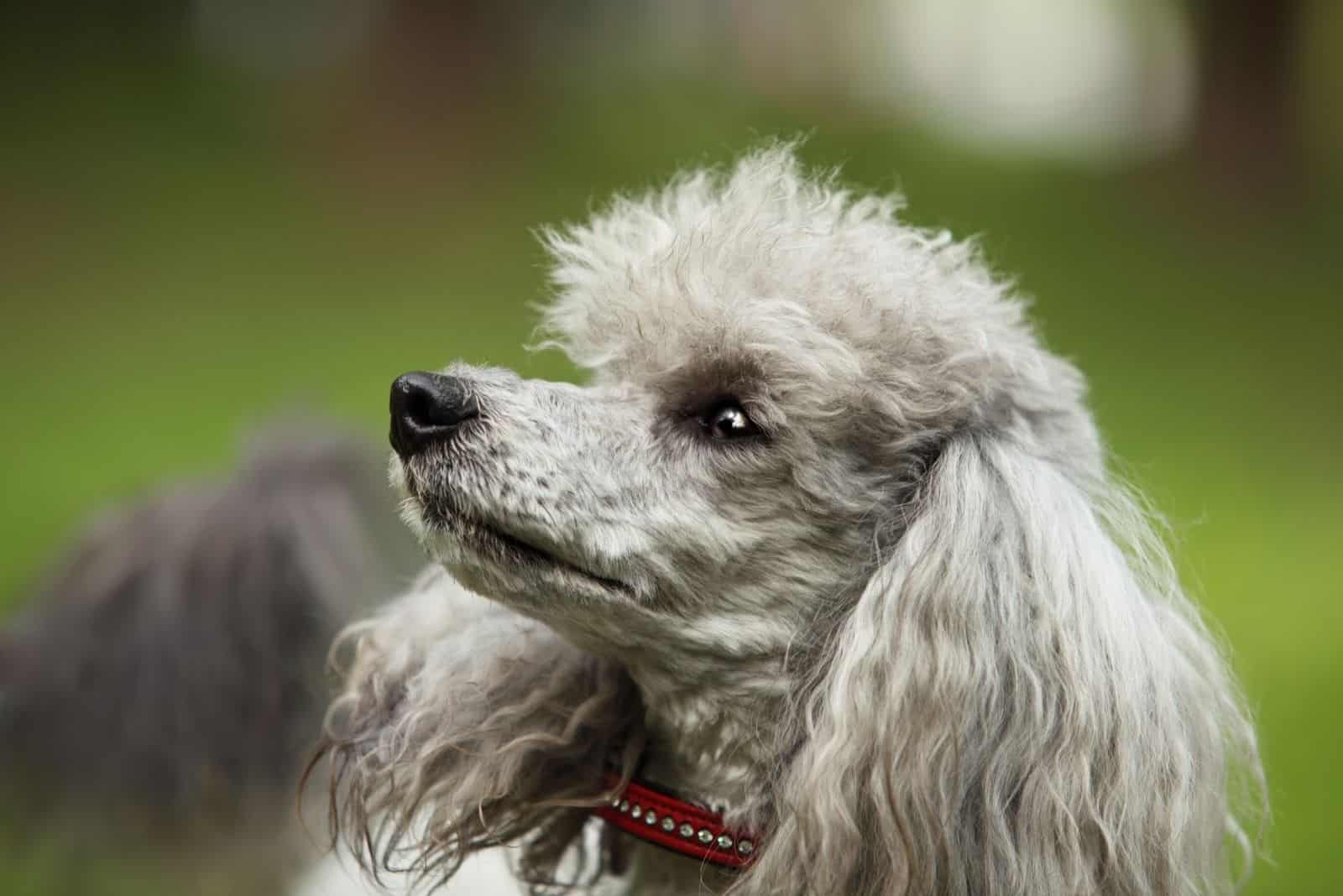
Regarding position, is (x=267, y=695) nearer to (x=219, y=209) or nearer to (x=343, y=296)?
(x=343, y=296)

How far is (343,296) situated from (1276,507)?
141 inches

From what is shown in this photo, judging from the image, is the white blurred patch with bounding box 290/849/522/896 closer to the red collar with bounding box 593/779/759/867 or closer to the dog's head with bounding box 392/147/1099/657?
the red collar with bounding box 593/779/759/867

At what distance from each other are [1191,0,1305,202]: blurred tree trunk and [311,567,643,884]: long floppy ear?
6.44 meters

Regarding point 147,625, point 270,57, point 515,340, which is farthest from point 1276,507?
point 270,57

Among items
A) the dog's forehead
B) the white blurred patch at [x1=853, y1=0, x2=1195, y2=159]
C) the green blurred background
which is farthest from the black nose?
the white blurred patch at [x1=853, y1=0, x2=1195, y2=159]

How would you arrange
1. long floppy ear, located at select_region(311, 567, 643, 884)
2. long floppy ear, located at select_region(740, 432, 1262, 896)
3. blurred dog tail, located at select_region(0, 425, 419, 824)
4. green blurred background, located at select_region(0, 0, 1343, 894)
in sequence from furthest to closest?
1. green blurred background, located at select_region(0, 0, 1343, 894)
2. blurred dog tail, located at select_region(0, 425, 419, 824)
3. long floppy ear, located at select_region(311, 567, 643, 884)
4. long floppy ear, located at select_region(740, 432, 1262, 896)

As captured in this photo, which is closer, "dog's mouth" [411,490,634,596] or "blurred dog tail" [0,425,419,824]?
"dog's mouth" [411,490,634,596]

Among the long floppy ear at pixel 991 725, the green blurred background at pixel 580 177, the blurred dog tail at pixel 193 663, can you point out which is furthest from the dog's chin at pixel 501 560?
the green blurred background at pixel 580 177

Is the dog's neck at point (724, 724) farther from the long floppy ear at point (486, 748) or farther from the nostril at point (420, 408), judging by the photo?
the nostril at point (420, 408)

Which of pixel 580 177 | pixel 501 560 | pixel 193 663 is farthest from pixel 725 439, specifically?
pixel 580 177

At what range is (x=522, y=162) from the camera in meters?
6.89

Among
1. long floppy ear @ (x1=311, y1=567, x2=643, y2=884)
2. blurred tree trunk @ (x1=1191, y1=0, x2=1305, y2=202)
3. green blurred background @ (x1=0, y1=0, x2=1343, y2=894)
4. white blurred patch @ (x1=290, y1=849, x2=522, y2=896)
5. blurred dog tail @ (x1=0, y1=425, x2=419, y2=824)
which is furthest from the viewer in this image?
blurred tree trunk @ (x1=1191, y1=0, x2=1305, y2=202)

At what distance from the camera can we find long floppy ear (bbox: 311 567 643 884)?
65.3 inches

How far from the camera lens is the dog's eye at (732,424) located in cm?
153
